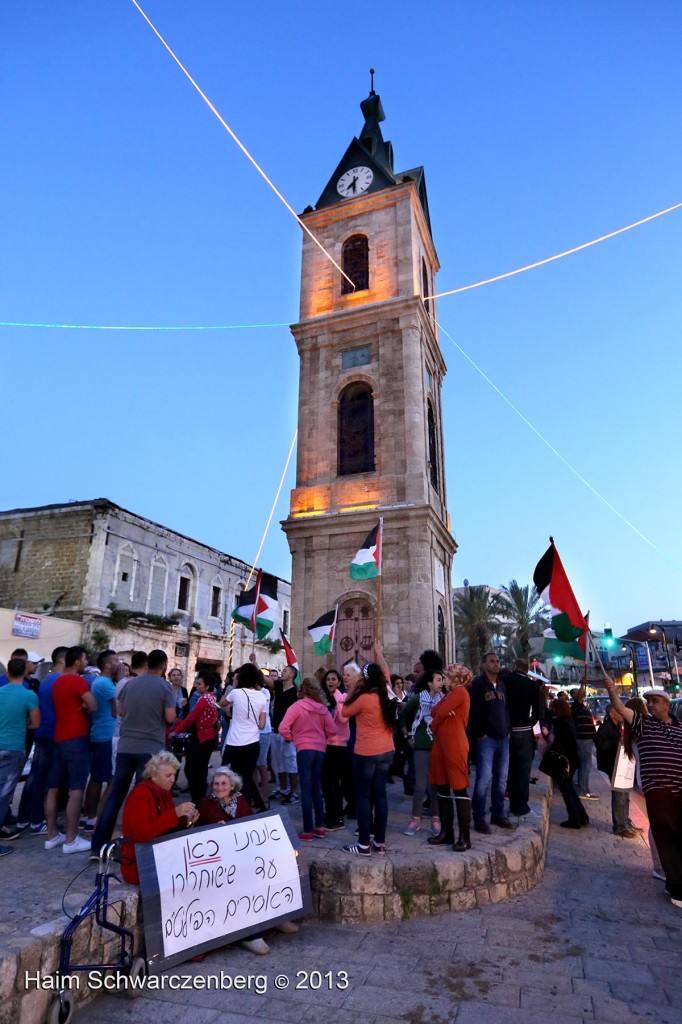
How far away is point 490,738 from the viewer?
666cm

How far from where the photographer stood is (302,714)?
20.3ft

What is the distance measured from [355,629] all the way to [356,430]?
6.57 metres

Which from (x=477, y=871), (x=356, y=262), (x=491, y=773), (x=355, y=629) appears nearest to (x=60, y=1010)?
(x=477, y=871)

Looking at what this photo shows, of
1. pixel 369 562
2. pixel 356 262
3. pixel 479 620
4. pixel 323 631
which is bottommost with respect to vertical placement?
pixel 323 631

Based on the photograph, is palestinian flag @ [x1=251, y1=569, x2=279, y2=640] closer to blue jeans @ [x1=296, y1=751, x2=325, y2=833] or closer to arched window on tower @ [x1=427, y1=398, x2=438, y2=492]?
blue jeans @ [x1=296, y1=751, x2=325, y2=833]

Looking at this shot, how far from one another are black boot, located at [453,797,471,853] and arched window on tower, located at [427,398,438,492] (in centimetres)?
1426

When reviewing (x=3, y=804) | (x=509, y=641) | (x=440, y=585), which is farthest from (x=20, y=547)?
(x=509, y=641)

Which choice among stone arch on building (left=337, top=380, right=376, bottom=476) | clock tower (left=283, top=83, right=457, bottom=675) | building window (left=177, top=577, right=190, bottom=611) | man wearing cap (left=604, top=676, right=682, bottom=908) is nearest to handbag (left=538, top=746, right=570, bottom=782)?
man wearing cap (left=604, top=676, right=682, bottom=908)

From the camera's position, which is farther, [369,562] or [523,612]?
[523,612]

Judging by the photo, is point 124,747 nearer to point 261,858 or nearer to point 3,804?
point 3,804

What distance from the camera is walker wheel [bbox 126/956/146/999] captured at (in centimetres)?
367

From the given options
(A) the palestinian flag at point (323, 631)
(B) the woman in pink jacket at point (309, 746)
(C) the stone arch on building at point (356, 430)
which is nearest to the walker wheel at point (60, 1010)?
(B) the woman in pink jacket at point (309, 746)

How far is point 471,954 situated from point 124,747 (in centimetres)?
342

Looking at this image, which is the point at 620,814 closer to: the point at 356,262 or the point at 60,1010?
the point at 60,1010
